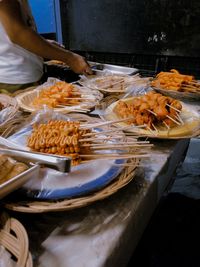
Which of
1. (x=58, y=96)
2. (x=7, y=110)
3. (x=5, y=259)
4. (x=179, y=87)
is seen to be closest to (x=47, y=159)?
(x=5, y=259)

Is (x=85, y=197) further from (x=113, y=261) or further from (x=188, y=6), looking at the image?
(x=188, y=6)

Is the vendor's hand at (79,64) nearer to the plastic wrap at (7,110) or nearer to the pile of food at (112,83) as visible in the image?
the pile of food at (112,83)

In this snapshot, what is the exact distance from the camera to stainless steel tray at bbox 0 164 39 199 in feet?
2.62

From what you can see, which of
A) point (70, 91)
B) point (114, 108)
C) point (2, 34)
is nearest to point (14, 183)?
point (114, 108)

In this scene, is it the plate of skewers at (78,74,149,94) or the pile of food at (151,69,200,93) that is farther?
the plate of skewers at (78,74,149,94)

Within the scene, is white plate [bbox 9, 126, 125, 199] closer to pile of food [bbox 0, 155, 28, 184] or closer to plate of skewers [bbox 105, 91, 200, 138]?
pile of food [bbox 0, 155, 28, 184]

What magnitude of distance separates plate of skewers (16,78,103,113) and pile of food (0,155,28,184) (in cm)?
81

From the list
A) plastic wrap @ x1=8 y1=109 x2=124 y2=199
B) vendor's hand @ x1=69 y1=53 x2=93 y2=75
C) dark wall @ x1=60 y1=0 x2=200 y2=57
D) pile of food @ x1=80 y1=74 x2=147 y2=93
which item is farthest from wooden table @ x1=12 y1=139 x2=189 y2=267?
dark wall @ x1=60 y1=0 x2=200 y2=57

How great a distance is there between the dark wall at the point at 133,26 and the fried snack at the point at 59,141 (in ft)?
10.9

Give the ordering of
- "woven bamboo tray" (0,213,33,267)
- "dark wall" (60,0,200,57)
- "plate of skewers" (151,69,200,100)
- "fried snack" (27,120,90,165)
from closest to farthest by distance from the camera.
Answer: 1. "woven bamboo tray" (0,213,33,267)
2. "fried snack" (27,120,90,165)
3. "plate of skewers" (151,69,200,100)
4. "dark wall" (60,0,200,57)

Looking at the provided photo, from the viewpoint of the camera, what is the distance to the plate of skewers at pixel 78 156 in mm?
934

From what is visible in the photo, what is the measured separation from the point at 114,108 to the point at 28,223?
103 cm

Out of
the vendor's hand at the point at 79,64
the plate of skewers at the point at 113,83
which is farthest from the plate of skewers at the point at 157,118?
the vendor's hand at the point at 79,64

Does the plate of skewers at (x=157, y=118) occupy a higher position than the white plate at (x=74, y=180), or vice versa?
the white plate at (x=74, y=180)
